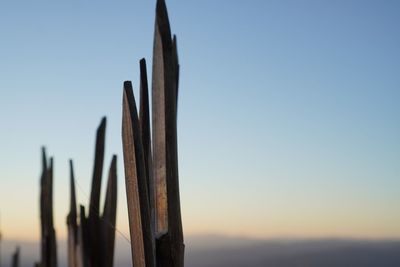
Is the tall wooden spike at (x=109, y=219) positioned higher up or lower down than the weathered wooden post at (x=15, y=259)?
lower down

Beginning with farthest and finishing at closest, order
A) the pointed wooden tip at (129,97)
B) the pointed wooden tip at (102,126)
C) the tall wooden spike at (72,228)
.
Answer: the pointed wooden tip at (102,126), the tall wooden spike at (72,228), the pointed wooden tip at (129,97)

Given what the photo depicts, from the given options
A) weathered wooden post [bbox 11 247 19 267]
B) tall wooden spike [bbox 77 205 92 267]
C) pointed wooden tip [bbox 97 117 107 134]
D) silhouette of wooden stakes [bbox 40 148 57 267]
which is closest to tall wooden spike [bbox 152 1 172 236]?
tall wooden spike [bbox 77 205 92 267]

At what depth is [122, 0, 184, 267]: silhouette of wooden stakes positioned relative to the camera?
1.19 meters

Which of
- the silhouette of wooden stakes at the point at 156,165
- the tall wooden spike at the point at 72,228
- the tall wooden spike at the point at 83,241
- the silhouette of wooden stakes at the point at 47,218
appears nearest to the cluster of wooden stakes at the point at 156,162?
the silhouette of wooden stakes at the point at 156,165

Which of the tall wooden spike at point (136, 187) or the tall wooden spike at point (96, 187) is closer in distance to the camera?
the tall wooden spike at point (136, 187)

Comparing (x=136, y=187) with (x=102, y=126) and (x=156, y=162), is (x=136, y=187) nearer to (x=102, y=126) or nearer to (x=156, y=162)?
(x=156, y=162)

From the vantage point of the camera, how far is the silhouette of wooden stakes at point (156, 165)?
119cm

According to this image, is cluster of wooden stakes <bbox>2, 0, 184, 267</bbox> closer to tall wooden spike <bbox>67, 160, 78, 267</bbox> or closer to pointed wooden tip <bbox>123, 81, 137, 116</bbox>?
pointed wooden tip <bbox>123, 81, 137, 116</bbox>

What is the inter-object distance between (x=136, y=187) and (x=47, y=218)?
A: 2247mm

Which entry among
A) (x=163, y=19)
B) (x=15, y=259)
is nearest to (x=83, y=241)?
(x=163, y=19)

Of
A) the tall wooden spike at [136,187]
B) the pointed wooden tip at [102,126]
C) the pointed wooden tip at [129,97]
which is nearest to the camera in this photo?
the tall wooden spike at [136,187]

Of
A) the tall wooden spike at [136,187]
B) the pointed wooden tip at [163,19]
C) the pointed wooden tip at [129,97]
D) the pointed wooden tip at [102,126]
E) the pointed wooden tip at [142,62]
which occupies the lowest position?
the tall wooden spike at [136,187]

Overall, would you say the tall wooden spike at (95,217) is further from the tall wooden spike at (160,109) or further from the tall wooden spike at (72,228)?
the tall wooden spike at (160,109)

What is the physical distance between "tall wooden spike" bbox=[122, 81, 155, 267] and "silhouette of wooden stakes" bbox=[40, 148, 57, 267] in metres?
2.13
